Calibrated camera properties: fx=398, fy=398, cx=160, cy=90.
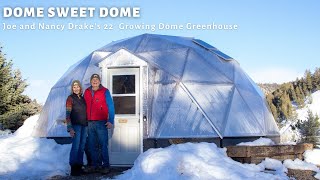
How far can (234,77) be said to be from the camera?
12.3m

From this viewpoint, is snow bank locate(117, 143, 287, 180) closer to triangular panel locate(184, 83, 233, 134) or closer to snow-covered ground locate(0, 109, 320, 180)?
snow-covered ground locate(0, 109, 320, 180)

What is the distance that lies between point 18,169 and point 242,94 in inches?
261

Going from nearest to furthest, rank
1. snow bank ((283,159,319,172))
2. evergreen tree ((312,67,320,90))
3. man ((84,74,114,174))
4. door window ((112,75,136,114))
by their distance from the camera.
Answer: snow bank ((283,159,319,172)) → man ((84,74,114,174)) → door window ((112,75,136,114)) → evergreen tree ((312,67,320,90))

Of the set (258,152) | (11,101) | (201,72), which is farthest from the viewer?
(11,101)

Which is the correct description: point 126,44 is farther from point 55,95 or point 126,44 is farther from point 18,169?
point 18,169

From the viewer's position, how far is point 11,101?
85.8 ft

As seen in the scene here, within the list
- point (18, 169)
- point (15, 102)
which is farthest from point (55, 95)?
point (15, 102)

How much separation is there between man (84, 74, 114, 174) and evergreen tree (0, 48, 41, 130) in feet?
58.8

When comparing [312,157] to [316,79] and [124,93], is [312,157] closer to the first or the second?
[124,93]

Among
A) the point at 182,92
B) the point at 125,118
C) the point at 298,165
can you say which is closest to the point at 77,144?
the point at 125,118

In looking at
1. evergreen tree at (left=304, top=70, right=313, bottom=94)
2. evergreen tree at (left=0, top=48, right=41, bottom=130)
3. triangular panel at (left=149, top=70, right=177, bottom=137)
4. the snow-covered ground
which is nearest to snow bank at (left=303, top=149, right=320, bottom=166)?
the snow-covered ground

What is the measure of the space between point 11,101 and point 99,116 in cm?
1957

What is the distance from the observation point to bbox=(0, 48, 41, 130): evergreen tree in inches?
982

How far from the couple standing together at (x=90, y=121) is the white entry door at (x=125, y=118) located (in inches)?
70.1
